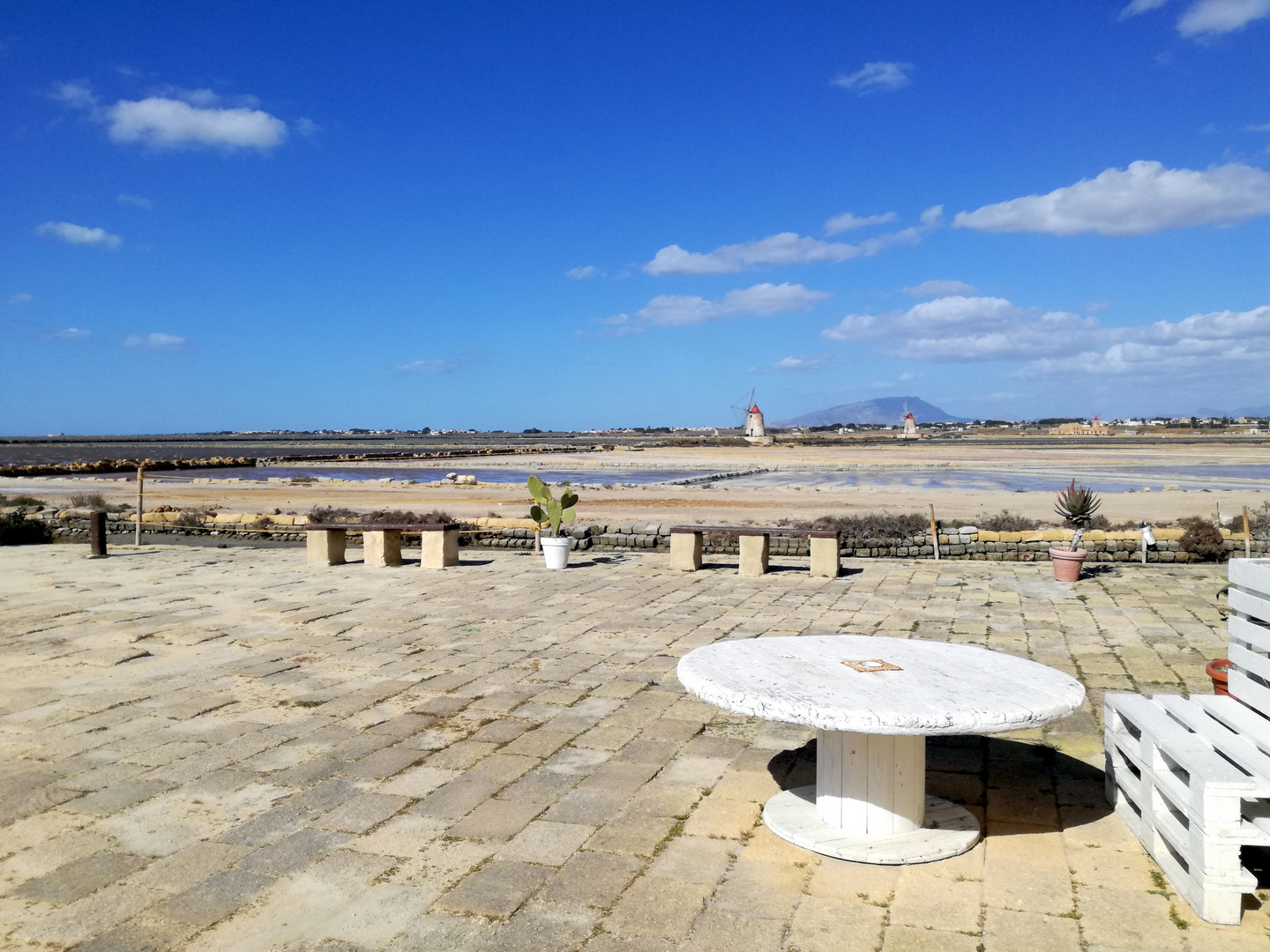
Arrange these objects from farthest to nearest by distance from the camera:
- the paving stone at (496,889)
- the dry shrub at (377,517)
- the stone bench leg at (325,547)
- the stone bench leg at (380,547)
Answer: the dry shrub at (377,517)
the stone bench leg at (325,547)
the stone bench leg at (380,547)
the paving stone at (496,889)

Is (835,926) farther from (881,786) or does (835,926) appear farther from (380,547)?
(380,547)

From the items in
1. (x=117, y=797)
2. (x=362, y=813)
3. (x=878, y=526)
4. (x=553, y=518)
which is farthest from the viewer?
(x=878, y=526)

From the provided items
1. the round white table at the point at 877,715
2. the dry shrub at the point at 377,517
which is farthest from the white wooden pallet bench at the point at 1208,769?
the dry shrub at the point at 377,517

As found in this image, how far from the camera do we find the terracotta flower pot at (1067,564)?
30.5ft

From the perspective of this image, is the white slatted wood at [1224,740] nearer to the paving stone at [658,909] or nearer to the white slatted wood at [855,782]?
the white slatted wood at [855,782]

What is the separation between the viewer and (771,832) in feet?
11.2

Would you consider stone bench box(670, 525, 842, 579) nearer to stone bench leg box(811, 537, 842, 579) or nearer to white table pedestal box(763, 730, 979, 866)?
stone bench leg box(811, 537, 842, 579)

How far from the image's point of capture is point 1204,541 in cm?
1131

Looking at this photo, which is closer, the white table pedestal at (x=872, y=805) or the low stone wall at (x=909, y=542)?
the white table pedestal at (x=872, y=805)

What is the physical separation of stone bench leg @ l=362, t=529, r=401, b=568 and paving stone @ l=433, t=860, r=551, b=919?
317 inches

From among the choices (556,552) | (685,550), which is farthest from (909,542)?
(556,552)

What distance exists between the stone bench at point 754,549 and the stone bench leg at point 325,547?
161 inches

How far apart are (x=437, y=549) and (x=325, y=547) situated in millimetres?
1505

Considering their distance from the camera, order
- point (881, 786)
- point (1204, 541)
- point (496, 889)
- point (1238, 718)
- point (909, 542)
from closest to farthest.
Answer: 1. point (496, 889)
2. point (1238, 718)
3. point (881, 786)
4. point (1204, 541)
5. point (909, 542)
